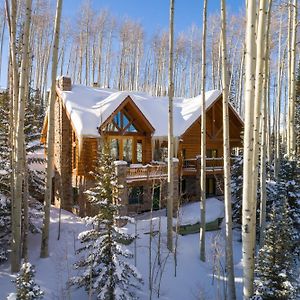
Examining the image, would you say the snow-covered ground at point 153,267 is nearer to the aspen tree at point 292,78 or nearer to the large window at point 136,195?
the large window at point 136,195

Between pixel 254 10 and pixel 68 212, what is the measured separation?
44.1ft

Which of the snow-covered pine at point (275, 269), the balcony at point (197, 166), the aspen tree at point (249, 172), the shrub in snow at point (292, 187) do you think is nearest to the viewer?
the aspen tree at point (249, 172)

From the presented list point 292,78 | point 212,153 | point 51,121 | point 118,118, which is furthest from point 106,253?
point 212,153

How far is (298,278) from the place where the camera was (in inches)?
358

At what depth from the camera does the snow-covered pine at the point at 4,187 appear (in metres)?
12.7

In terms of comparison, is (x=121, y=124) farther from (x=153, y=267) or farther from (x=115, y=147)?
(x=153, y=267)

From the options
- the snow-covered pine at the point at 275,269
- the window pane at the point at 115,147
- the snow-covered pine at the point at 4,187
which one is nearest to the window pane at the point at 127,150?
the window pane at the point at 115,147

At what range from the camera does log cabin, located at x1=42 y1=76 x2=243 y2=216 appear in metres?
15.8

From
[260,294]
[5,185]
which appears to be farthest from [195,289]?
[5,185]

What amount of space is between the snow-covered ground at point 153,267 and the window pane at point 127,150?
141 inches

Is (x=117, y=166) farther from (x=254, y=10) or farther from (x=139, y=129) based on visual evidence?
(x=254, y=10)

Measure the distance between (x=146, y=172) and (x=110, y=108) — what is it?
3651 millimetres

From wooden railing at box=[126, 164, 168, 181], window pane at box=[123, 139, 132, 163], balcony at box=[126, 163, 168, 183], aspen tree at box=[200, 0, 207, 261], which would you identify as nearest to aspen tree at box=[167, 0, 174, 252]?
aspen tree at box=[200, 0, 207, 261]

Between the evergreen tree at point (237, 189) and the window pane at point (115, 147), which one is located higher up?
the window pane at point (115, 147)
